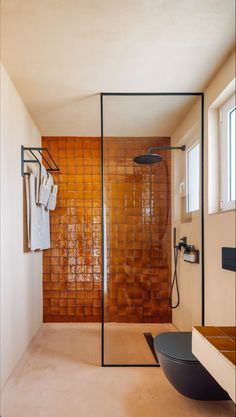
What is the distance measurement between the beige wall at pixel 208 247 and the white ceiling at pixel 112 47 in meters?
0.13

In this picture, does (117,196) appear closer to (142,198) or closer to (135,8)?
(142,198)

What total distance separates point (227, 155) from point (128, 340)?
58.5 inches

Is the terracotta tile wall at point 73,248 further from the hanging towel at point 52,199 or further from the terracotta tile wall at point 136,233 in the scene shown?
Answer: the terracotta tile wall at point 136,233

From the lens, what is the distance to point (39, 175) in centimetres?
236

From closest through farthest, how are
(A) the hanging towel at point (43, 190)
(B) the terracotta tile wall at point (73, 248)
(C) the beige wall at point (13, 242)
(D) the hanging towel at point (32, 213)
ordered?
(C) the beige wall at point (13, 242), (D) the hanging towel at point (32, 213), (A) the hanging towel at point (43, 190), (B) the terracotta tile wall at point (73, 248)

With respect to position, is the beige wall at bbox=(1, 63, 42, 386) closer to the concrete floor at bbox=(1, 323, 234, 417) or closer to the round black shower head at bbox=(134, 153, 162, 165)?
the concrete floor at bbox=(1, 323, 234, 417)

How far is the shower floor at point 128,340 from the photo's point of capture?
2.11 meters

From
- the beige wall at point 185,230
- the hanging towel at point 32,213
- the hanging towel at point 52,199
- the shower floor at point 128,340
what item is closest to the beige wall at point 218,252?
the beige wall at point 185,230

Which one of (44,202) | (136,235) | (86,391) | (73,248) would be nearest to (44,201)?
(44,202)

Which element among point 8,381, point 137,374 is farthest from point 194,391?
point 8,381

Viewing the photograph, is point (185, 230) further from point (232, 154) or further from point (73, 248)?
point (73, 248)

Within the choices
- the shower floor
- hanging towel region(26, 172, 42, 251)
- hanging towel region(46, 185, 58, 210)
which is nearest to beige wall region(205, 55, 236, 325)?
the shower floor

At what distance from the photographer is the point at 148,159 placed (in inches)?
83.6

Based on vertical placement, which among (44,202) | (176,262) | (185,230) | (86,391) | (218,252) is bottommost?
(86,391)
